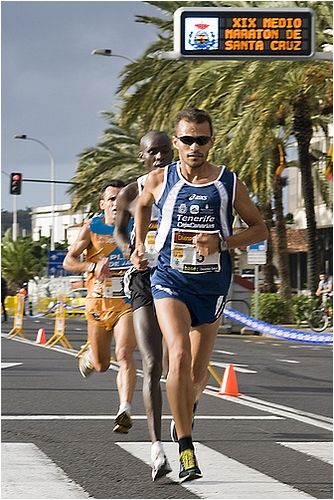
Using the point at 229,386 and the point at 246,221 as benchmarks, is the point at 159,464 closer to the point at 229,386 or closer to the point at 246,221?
the point at 246,221

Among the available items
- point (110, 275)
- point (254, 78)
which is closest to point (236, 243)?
point (110, 275)

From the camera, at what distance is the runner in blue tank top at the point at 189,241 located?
6.64 metres

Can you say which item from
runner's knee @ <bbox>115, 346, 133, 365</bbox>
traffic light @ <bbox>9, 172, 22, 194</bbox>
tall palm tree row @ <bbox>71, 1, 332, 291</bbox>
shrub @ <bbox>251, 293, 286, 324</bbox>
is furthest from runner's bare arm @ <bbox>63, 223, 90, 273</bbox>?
traffic light @ <bbox>9, 172, 22, 194</bbox>

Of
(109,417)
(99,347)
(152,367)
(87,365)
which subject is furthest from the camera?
(109,417)

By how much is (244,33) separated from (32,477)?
1212 centimetres

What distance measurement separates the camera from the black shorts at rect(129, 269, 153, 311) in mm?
7562

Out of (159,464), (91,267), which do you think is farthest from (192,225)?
(91,267)

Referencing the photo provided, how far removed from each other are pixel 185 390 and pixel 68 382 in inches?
380

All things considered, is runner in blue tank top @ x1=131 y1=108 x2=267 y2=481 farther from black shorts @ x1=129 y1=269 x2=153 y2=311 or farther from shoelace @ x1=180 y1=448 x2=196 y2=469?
black shorts @ x1=129 y1=269 x2=153 y2=311

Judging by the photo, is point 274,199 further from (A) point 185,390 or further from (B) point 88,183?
(A) point 185,390

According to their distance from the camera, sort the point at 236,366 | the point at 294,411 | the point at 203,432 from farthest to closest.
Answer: the point at 236,366
the point at 294,411
the point at 203,432

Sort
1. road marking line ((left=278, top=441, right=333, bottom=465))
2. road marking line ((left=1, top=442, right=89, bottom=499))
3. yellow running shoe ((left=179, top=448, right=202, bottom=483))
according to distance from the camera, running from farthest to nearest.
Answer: road marking line ((left=278, top=441, right=333, bottom=465)) < road marking line ((left=1, top=442, right=89, bottom=499)) < yellow running shoe ((left=179, top=448, right=202, bottom=483))

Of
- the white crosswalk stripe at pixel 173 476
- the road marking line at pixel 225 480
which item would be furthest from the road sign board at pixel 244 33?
the road marking line at pixel 225 480

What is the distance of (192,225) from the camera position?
6.66 m
